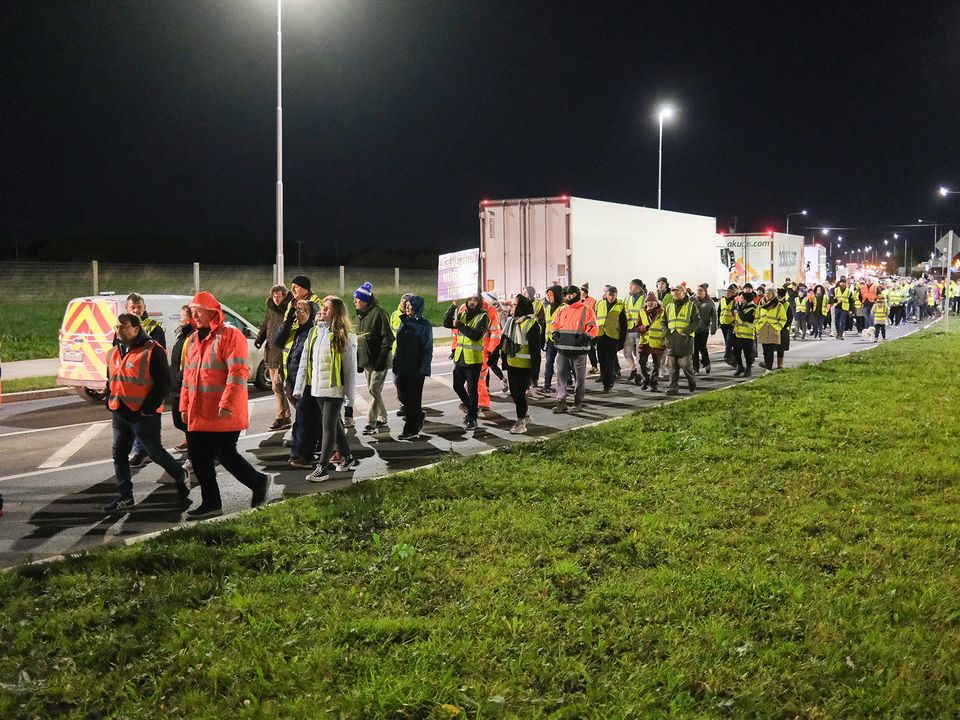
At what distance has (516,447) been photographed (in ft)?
30.6

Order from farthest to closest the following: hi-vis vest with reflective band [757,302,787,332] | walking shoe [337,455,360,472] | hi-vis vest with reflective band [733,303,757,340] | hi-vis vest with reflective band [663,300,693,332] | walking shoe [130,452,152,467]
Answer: hi-vis vest with reflective band [757,302,787,332] → hi-vis vest with reflective band [733,303,757,340] → hi-vis vest with reflective band [663,300,693,332] → walking shoe [130,452,152,467] → walking shoe [337,455,360,472]

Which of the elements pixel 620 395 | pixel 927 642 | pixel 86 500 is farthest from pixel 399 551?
pixel 620 395

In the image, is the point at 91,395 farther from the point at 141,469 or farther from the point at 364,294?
the point at 364,294

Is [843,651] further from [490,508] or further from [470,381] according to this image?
[470,381]

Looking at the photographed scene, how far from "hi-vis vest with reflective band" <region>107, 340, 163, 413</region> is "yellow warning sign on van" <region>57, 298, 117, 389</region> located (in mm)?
5816

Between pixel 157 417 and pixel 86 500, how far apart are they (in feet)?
3.11

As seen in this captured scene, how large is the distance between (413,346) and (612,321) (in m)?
5.49

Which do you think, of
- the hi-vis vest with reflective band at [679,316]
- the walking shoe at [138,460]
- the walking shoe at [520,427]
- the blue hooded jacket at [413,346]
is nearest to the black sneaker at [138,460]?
the walking shoe at [138,460]

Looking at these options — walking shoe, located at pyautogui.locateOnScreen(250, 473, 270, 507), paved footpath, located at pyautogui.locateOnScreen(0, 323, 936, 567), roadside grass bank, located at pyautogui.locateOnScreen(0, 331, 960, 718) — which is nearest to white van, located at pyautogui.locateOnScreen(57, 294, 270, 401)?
paved footpath, located at pyautogui.locateOnScreen(0, 323, 936, 567)

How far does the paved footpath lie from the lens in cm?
689

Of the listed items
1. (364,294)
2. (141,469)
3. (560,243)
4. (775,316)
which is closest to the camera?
(141,469)

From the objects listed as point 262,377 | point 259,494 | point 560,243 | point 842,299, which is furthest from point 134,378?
point 842,299

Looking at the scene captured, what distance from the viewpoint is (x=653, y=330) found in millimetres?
15570

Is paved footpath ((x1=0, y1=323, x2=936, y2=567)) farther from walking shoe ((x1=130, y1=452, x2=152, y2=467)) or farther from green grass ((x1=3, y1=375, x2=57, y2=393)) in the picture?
green grass ((x1=3, y1=375, x2=57, y2=393))
